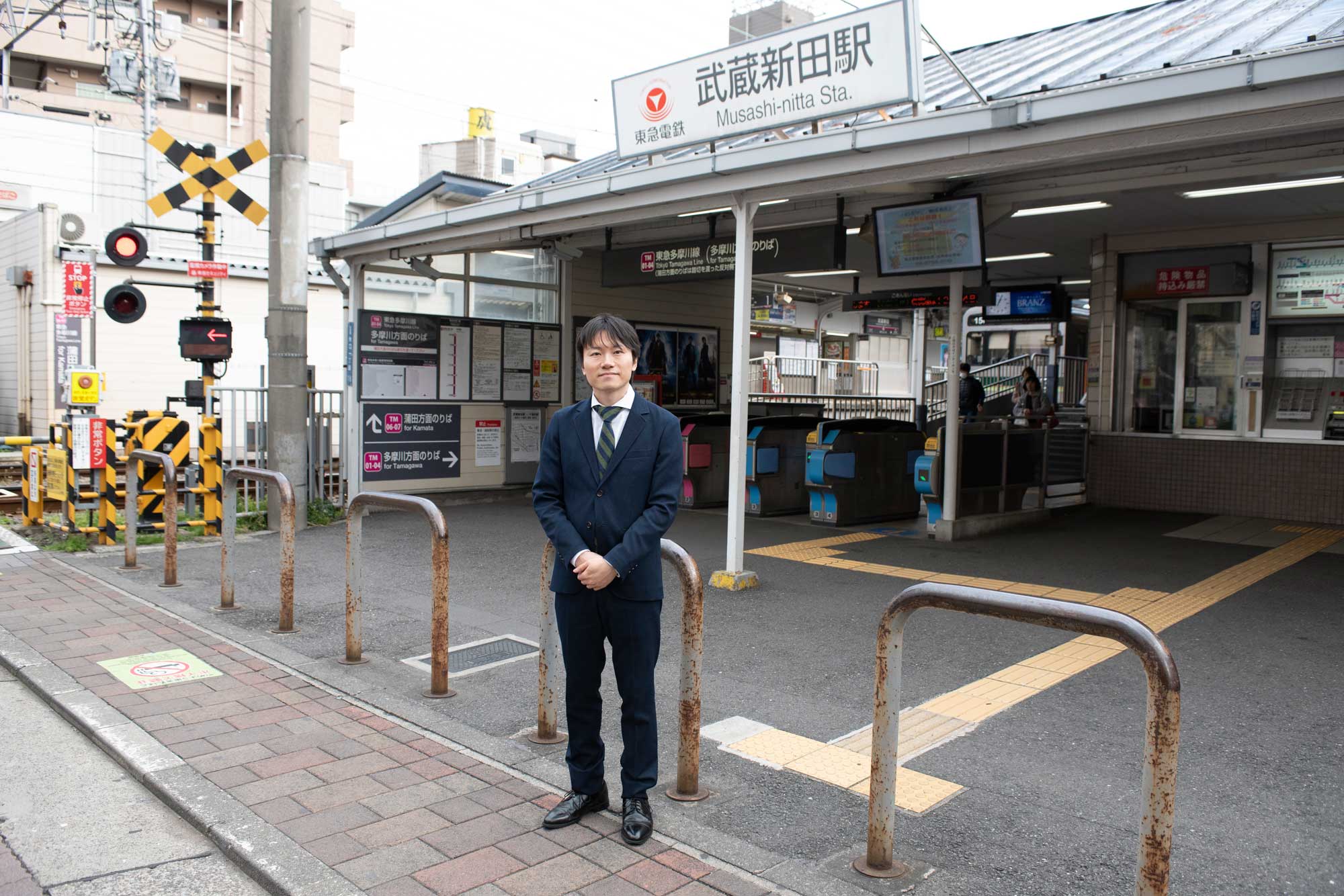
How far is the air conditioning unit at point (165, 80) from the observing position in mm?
28109

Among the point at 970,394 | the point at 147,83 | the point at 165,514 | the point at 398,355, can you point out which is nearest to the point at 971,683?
the point at 165,514

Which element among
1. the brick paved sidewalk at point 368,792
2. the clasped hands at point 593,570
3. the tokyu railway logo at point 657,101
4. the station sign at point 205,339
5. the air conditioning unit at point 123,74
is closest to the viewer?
the brick paved sidewalk at point 368,792

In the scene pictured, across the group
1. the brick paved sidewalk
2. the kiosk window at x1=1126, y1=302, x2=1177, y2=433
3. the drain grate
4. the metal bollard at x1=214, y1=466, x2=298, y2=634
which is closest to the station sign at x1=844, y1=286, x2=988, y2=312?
the kiosk window at x1=1126, y1=302, x2=1177, y2=433

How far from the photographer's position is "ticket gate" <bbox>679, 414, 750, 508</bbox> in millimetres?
12664

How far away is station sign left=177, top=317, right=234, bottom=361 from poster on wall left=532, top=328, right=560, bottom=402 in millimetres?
4429

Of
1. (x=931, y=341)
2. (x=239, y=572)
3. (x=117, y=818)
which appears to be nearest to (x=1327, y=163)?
(x=117, y=818)

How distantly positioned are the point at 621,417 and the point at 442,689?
7.30 feet

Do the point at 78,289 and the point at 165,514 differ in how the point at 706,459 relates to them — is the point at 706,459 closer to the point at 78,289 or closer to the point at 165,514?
the point at 165,514

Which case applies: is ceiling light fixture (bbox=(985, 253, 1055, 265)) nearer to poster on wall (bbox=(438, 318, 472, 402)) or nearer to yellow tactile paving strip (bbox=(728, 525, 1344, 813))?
yellow tactile paving strip (bbox=(728, 525, 1344, 813))

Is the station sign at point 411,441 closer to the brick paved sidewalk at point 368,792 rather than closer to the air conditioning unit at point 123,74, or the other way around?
the brick paved sidewalk at point 368,792

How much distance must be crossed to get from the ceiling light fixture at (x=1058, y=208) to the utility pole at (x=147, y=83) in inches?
840

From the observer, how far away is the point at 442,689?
16.8 feet

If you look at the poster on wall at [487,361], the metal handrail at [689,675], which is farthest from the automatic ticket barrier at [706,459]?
the metal handrail at [689,675]

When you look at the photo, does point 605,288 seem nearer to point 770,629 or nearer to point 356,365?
point 356,365
